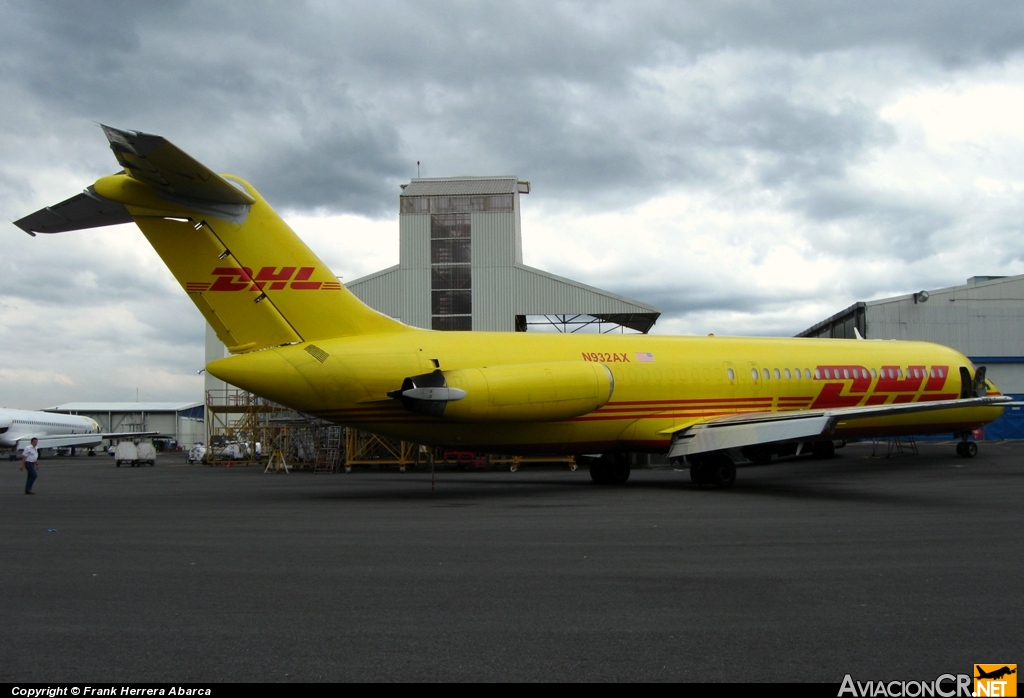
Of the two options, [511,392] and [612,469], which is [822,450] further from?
[511,392]

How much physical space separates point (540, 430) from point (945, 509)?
7.92 metres

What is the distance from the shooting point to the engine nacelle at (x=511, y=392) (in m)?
15.8

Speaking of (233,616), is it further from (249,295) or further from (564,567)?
(249,295)

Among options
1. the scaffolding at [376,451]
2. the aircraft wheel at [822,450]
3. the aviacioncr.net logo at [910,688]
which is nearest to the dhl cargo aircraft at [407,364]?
the aircraft wheel at [822,450]

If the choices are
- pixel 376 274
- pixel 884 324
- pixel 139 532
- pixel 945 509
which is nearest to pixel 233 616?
pixel 139 532

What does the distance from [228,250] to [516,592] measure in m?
10.6

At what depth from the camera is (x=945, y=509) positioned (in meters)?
13.4

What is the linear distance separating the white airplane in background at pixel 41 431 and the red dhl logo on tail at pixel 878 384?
150ft

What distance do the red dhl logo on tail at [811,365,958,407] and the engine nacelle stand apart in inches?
299

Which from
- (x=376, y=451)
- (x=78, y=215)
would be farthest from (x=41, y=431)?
(x=78, y=215)

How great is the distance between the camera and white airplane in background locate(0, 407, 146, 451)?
56.5 m

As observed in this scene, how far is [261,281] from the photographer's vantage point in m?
15.7

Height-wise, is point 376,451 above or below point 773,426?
below

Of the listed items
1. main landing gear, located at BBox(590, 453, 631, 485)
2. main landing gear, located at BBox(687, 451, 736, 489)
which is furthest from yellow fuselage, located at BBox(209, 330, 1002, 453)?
main landing gear, located at BBox(590, 453, 631, 485)
